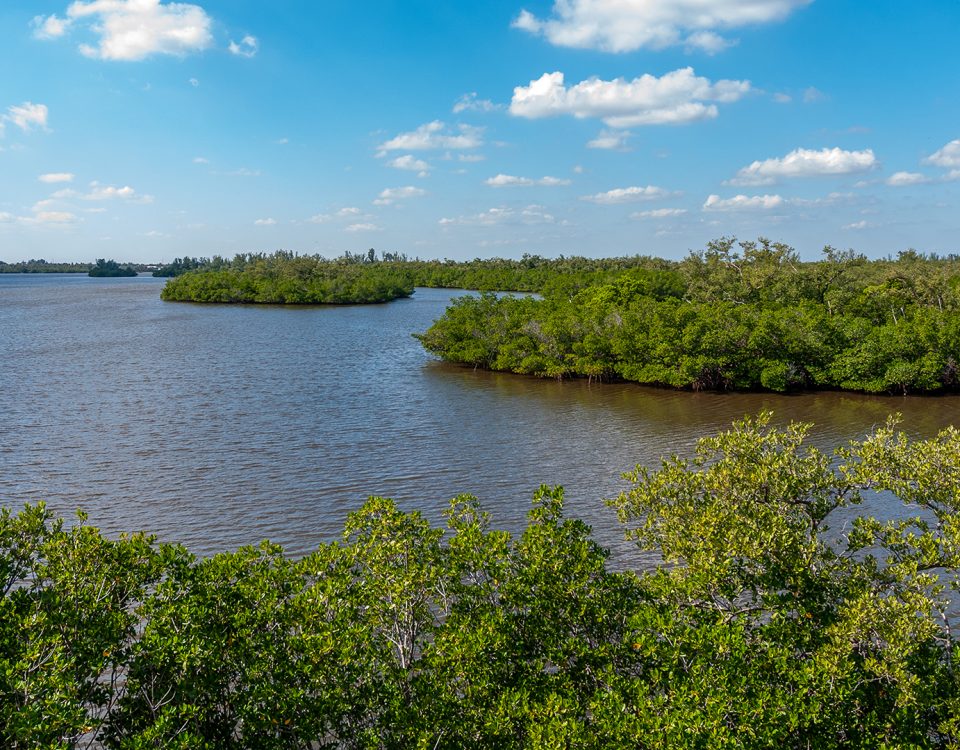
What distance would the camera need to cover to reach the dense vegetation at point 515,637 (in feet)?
25.2

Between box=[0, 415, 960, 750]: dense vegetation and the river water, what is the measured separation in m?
9.05

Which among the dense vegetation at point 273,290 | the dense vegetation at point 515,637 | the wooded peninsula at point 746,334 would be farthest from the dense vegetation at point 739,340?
the dense vegetation at point 273,290

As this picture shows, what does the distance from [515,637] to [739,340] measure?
35.5 metres

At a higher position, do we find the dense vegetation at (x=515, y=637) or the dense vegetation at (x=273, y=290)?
the dense vegetation at (x=273, y=290)

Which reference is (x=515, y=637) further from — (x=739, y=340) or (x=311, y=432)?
(x=739, y=340)

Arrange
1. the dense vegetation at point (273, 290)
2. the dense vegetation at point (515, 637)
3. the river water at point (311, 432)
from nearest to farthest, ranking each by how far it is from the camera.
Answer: the dense vegetation at point (515, 637), the river water at point (311, 432), the dense vegetation at point (273, 290)

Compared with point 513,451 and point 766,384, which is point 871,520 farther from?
point 766,384

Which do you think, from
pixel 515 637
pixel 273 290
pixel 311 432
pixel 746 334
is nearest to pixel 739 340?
pixel 746 334

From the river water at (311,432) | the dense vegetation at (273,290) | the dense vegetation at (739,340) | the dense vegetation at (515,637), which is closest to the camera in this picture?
the dense vegetation at (515,637)

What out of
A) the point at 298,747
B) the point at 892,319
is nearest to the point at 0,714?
the point at 298,747

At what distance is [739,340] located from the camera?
41312 mm

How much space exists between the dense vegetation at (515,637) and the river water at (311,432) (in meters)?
9.05

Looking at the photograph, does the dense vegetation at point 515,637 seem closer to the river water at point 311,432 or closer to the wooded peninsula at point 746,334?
the river water at point 311,432

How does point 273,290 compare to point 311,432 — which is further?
point 273,290
